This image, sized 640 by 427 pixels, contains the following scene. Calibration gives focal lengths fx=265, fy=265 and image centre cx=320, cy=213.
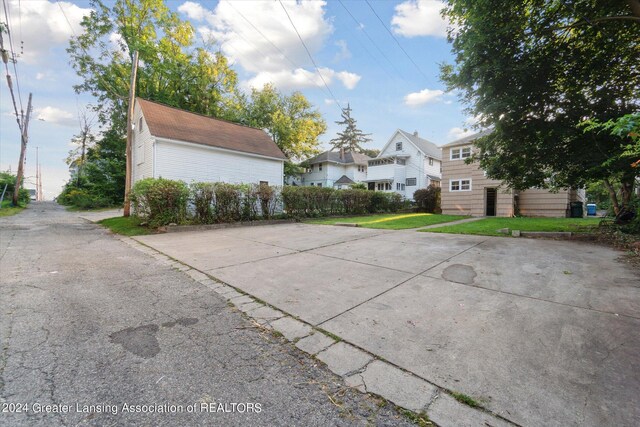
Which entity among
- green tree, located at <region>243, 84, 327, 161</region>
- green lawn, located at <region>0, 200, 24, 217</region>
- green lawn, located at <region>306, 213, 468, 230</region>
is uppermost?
green tree, located at <region>243, 84, 327, 161</region>

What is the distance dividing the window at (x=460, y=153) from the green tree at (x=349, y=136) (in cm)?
3032

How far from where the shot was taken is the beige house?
58.7ft

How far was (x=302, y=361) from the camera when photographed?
205 cm

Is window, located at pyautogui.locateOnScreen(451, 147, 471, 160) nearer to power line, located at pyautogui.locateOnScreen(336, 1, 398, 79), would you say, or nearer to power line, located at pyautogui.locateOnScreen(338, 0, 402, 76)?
power line, located at pyautogui.locateOnScreen(338, 0, 402, 76)

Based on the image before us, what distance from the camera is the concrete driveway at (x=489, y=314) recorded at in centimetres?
168

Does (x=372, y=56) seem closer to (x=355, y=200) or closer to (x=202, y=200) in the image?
(x=355, y=200)

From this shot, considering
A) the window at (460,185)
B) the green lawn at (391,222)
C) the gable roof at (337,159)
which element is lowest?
the green lawn at (391,222)

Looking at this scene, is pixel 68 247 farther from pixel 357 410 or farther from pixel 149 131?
pixel 149 131

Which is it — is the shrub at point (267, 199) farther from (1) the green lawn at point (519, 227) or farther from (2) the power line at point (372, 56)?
(1) the green lawn at point (519, 227)

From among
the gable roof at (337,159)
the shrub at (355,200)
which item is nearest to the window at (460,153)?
the shrub at (355,200)

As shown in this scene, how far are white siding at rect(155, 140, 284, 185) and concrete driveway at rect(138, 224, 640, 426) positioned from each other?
33.9ft

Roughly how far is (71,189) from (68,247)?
2690cm

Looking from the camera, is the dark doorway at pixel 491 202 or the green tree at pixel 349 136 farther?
the green tree at pixel 349 136

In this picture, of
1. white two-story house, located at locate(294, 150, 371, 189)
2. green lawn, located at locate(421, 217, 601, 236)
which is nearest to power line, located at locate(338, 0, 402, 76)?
green lawn, located at locate(421, 217, 601, 236)
